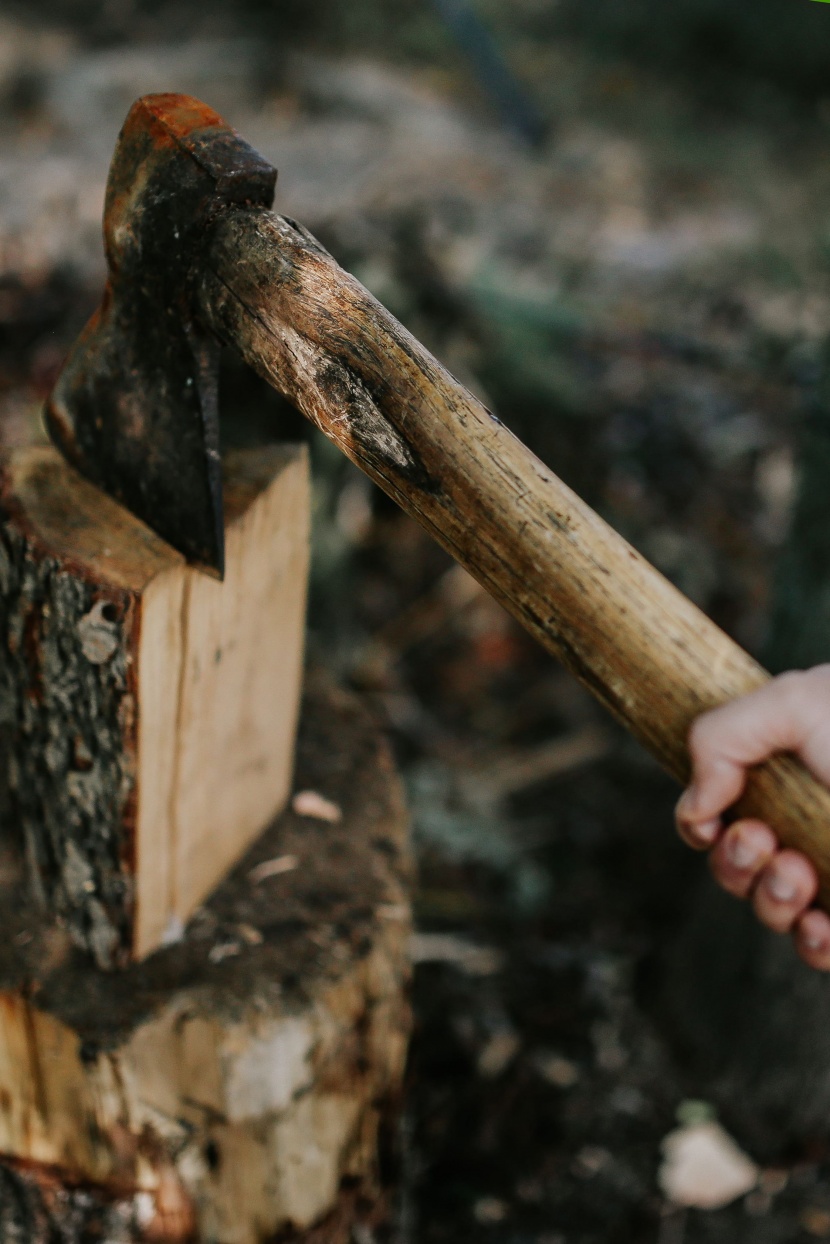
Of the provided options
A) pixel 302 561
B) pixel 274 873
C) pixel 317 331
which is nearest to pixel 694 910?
pixel 274 873

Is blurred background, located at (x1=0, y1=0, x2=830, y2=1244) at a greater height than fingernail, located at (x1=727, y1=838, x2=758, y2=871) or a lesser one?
lesser

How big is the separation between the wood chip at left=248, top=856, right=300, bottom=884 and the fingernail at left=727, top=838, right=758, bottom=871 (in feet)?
2.03

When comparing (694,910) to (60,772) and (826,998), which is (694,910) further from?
(60,772)

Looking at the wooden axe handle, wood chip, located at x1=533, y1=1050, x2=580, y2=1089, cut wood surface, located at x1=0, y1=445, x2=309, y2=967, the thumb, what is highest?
the wooden axe handle

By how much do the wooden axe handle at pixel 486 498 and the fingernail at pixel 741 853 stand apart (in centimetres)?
4

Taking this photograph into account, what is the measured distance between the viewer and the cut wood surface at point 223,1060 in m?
1.24

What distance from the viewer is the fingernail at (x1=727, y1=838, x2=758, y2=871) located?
113 cm

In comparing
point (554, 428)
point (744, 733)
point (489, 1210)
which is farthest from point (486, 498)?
point (554, 428)

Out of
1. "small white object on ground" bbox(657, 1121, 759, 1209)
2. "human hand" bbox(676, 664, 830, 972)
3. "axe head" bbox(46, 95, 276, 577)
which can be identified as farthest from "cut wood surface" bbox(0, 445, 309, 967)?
"small white object on ground" bbox(657, 1121, 759, 1209)

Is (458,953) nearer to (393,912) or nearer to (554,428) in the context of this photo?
(393,912)

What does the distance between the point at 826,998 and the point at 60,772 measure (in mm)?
1440

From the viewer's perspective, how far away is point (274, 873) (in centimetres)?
146

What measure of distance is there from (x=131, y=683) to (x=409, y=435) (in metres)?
0.40

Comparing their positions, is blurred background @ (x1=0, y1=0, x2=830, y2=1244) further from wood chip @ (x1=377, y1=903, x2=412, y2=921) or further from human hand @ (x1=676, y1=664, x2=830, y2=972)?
human hand @ (x1=676, y1=664, x2=830, y2=972)
